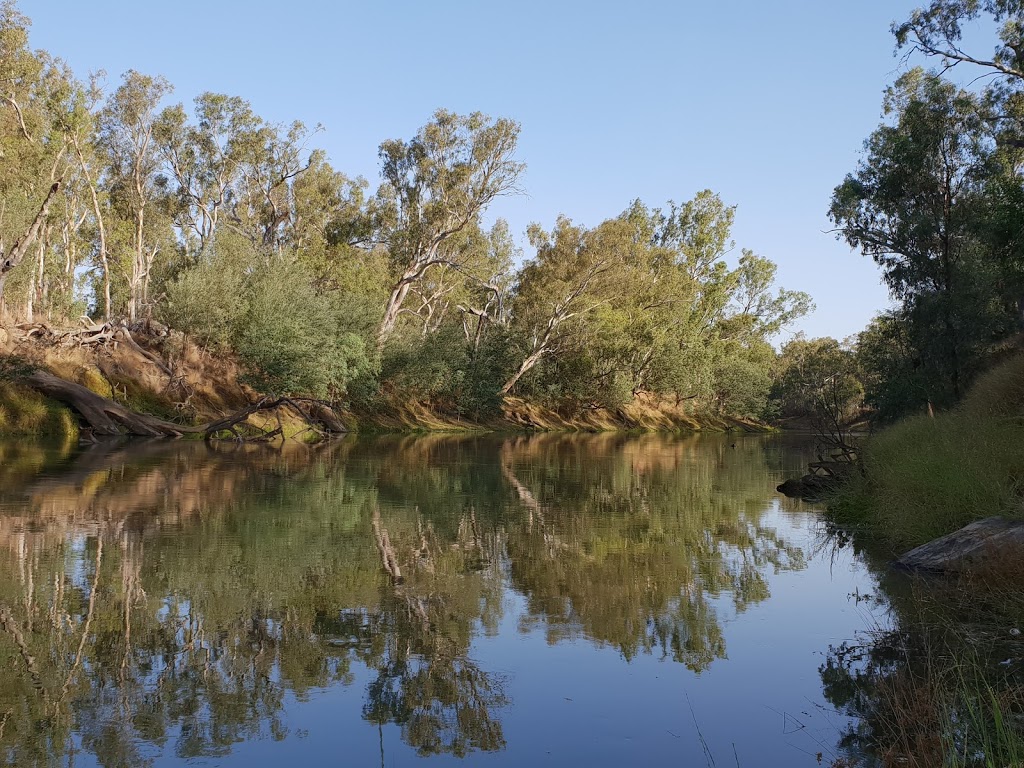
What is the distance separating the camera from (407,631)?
786cm

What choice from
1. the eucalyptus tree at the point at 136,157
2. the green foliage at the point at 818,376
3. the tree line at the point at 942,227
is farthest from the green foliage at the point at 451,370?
the green foliage at the point at 818,376

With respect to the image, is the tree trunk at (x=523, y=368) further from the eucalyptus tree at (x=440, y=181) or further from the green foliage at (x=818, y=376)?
the green foliage at (x=818, y=376)

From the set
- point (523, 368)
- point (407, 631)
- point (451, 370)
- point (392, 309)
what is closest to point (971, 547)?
point (407, 631)

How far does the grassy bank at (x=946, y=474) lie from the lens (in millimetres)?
11328

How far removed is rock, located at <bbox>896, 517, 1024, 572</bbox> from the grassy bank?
13.0 inches

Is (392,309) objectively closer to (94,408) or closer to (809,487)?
(94,408)

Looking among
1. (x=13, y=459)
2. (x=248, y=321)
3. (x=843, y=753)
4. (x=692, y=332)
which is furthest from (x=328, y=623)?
(x=692, y=332)

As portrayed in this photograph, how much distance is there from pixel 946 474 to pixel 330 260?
170 ft

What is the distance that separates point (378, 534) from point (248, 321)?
3020 cm

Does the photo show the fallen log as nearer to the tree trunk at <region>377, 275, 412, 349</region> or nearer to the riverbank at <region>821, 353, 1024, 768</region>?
the tree trunk at <region>377, 275, 412, 349</region>

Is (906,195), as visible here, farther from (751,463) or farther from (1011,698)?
(1011,698)

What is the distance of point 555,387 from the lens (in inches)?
2559

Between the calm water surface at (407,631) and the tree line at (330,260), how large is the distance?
76.7 feet

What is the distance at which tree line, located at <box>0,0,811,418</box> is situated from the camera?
39.6 meters
